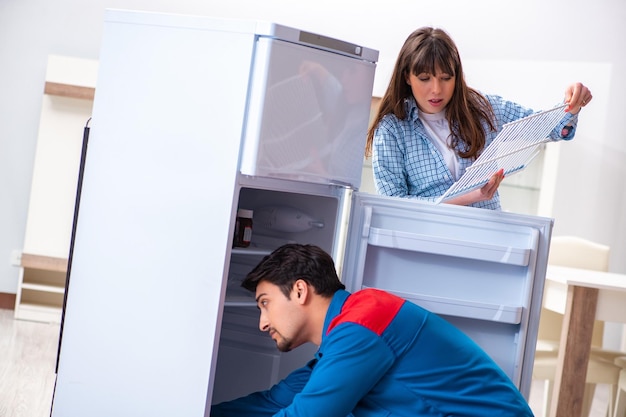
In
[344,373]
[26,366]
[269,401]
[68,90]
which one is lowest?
[26,366]

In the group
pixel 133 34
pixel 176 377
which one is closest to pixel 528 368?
pixel 176 377

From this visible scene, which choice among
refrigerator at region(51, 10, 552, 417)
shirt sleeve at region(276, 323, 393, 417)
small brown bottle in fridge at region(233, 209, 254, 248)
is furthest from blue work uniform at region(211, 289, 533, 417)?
small brown bottle in fridge at region(233, 209, 254, 248)

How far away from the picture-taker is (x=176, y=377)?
6.04 feet

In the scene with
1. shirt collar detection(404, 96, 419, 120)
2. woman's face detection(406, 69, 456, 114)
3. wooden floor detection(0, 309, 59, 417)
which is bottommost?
wooden floor detection(0, 309, 59, 417)

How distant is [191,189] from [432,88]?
75 centimetres

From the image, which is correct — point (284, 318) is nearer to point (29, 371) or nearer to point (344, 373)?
point (344, 373)

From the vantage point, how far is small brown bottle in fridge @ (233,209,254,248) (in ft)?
6.92

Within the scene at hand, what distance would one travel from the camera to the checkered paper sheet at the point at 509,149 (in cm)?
200

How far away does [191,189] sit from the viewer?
183 cm

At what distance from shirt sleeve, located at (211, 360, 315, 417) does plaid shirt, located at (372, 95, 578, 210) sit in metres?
0.55

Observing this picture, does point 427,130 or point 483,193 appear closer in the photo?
point 483,193

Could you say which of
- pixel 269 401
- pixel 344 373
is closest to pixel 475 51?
pixel 269 401

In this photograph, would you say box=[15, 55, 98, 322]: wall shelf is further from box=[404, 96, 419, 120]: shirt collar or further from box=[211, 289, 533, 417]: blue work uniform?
box=[211, 289, 533, 417]: blue work uniform

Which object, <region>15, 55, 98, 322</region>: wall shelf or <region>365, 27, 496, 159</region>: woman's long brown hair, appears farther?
<region>15, 55, 98, 322</region>: wall shelf
